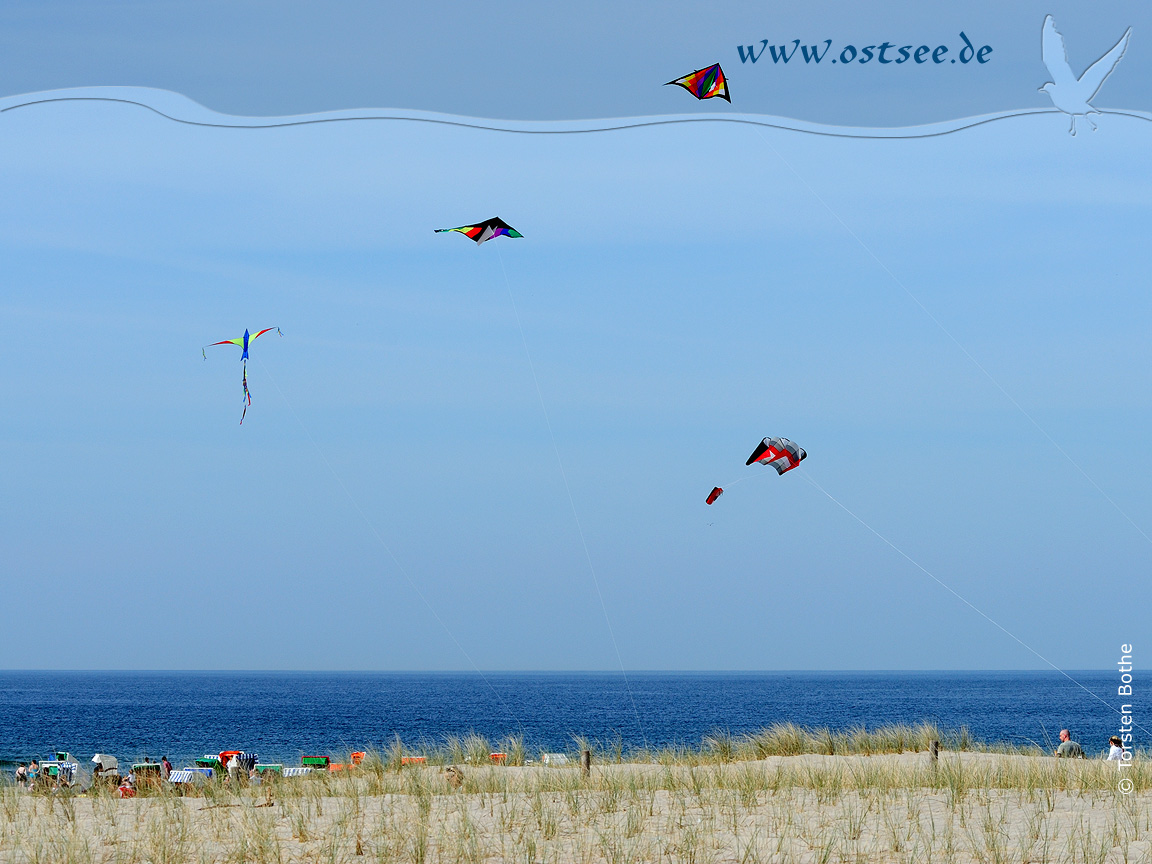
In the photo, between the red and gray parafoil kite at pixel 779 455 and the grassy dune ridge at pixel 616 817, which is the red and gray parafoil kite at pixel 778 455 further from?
the grassy dune ridge at pixel 616 817

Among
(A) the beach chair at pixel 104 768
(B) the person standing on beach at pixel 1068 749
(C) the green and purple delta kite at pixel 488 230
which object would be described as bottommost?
(A) the beach chair at pixel 104 768

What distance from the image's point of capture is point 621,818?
26.2 feet

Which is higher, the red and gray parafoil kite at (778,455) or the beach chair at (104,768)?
the red and gray parafoil kite at (778,455)

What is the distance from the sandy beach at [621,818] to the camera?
672 cm

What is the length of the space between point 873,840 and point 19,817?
6.30 m

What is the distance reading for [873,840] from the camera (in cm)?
715

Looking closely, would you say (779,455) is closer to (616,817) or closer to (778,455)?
(778,455)

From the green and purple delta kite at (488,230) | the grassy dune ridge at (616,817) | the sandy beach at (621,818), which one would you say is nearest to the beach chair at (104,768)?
the grassy dune ridge at (616,817)

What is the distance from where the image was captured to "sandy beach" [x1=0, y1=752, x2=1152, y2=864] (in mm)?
6723

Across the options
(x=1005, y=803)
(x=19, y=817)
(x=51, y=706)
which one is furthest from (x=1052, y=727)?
(x=51, y=706)

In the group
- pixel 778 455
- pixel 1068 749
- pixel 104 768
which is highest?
pixel 778 455

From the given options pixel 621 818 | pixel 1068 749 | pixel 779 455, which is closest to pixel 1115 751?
pixel 1068 749

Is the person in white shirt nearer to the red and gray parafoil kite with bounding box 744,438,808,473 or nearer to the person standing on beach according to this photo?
the person standing on beach

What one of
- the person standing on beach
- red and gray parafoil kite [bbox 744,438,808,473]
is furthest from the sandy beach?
red and gray parafoil kite [bbox 744,438,808,473]
